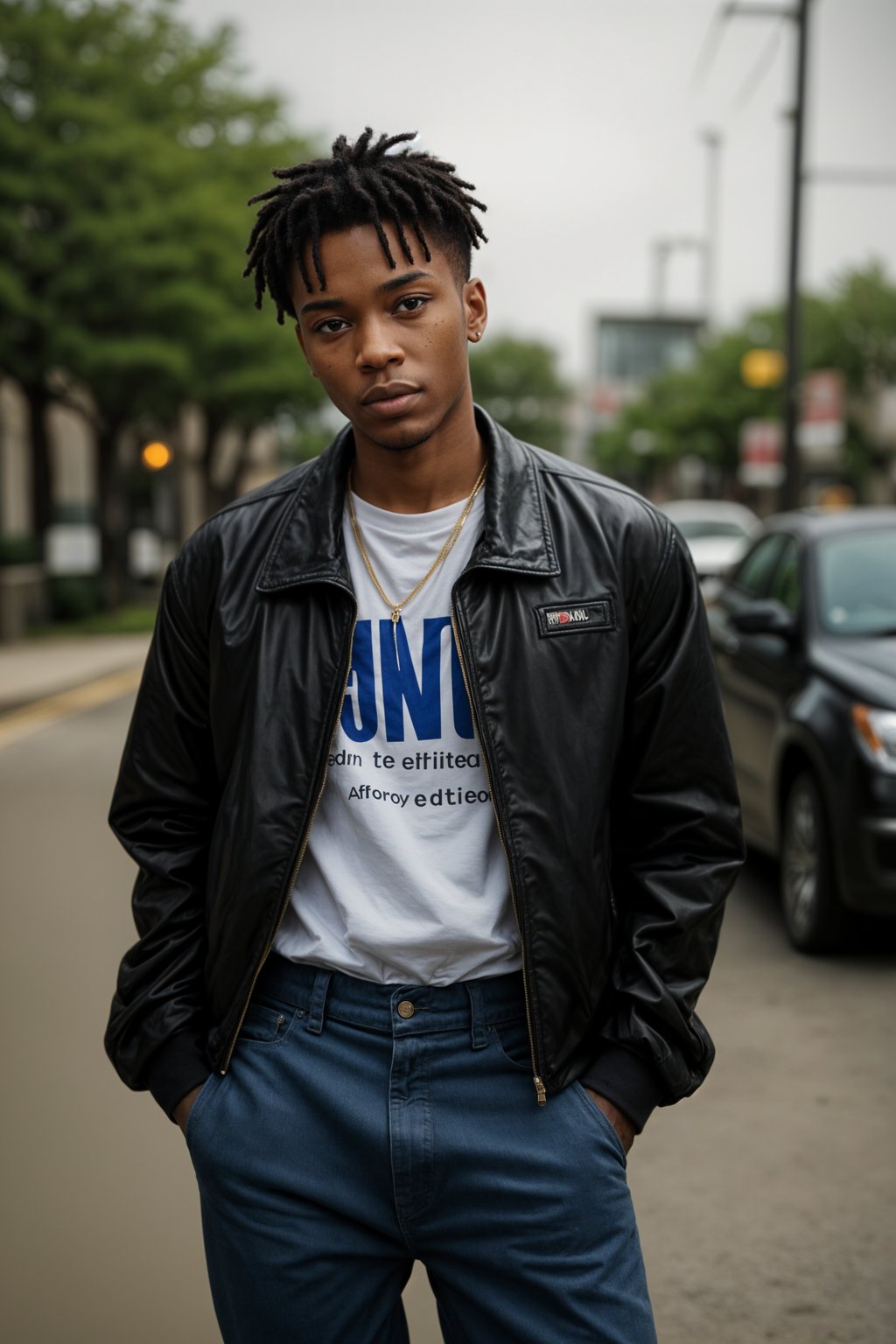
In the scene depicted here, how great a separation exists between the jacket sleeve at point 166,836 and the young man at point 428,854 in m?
0.01

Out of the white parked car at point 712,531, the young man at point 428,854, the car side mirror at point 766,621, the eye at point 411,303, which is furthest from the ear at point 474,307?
the white parked car at point 712,531

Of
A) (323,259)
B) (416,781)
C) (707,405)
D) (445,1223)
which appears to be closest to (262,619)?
(416,781)

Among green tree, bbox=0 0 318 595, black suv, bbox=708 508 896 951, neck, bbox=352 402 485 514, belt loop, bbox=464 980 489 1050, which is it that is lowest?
black suv, bbox=708 508 896 951

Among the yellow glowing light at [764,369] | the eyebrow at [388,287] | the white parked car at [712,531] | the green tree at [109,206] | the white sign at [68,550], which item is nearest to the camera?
the eyebrow at [388,287]

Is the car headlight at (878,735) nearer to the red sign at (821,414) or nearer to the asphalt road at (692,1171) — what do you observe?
the asphalt road at (692,1171)

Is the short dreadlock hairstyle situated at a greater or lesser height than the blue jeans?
greater

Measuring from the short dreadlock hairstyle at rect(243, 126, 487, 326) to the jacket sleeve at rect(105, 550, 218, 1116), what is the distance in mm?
434

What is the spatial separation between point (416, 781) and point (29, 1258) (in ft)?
7.57

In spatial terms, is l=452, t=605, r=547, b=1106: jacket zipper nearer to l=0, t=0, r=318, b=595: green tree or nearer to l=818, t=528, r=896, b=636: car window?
l=818, t=528, r=896, b=636: car window

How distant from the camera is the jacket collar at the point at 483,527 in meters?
2.04

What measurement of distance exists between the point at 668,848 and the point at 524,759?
0.84ft

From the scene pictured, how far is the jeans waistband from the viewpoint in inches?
77.6

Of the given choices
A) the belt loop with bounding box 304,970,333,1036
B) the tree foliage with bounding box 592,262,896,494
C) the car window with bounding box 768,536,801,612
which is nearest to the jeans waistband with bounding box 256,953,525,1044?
the belt loop with bounding box 304,970,333,1036

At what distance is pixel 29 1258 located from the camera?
147 inches
